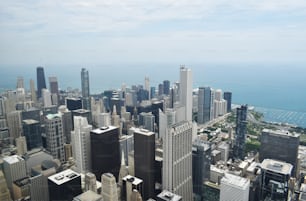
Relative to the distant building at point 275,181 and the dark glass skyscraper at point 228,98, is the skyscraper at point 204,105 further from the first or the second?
the distant building at point 275,181

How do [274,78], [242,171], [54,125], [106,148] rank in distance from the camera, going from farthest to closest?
[274,78] < [54,125] < [106,148] < [242,171]

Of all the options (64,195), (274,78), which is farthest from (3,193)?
(274,78)

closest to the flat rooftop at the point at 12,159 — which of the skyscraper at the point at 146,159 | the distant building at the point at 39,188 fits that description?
the distant building at the point at 39,188

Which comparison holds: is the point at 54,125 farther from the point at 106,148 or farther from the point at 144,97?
the point at 144,97

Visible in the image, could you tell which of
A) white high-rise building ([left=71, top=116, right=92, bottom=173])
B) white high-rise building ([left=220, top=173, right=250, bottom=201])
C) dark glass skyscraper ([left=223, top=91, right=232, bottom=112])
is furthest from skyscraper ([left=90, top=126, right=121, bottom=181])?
dark glass skyscraper ([left=223, top=91, right=232, bottom=112])

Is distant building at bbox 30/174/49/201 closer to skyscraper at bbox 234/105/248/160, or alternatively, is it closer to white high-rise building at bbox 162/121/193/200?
white high-rise building at bbox 162/121/193/200

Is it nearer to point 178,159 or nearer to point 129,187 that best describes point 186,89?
point 178,159
